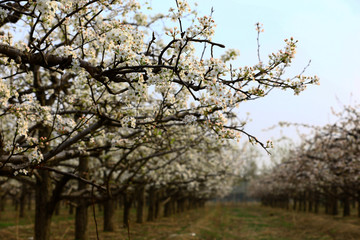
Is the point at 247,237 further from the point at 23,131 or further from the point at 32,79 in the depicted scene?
the point at 23,131

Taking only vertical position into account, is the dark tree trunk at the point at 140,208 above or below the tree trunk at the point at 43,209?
below

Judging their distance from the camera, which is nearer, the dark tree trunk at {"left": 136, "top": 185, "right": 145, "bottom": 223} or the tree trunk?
the tree trunk

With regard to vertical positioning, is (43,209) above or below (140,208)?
above

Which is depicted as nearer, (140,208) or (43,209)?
(43,209)

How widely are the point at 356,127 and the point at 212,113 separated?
15827 millimetres

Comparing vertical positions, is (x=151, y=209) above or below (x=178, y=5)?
below

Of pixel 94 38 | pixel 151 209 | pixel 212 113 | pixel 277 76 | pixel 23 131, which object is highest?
pixel 94 38

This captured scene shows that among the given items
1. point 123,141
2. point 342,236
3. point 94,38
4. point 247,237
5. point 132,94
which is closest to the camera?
point 132,94

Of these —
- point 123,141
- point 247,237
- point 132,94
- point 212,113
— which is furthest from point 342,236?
point 132,94

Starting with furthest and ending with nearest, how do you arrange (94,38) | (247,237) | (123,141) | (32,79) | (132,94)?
1. (247,237)
2. (32,79)
3. (123,141)
4. (94,38)
5. (132,94)

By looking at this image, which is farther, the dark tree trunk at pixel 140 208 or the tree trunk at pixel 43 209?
the dark tree trunk at pixel 140 208

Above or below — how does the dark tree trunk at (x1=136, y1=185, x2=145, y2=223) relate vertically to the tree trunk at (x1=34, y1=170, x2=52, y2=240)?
below

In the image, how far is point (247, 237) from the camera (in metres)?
19.4

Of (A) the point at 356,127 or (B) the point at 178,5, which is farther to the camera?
(A) the point at 356,127
